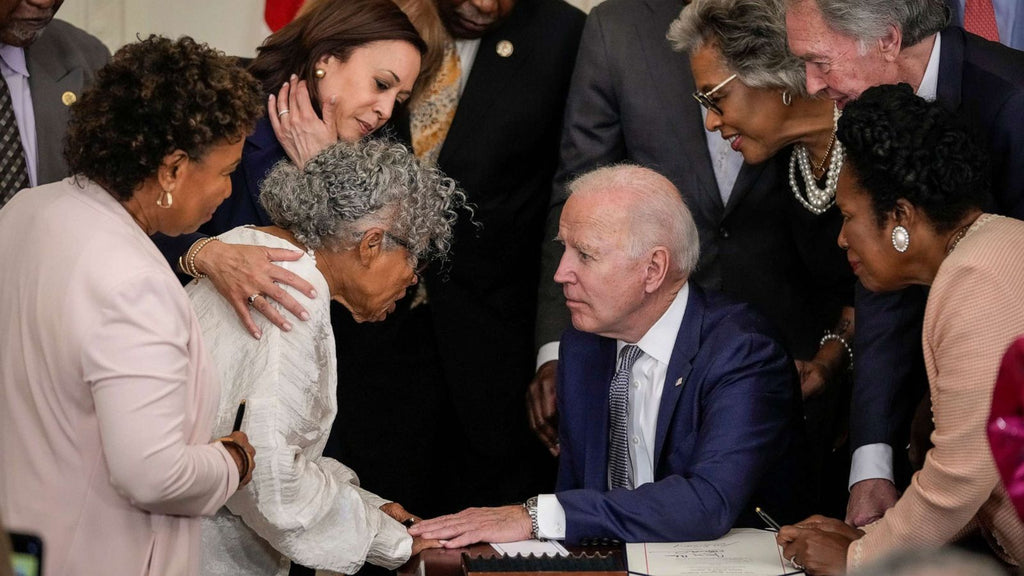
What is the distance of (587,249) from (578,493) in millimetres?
663

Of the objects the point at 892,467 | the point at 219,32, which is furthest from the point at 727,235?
the point at 219,32

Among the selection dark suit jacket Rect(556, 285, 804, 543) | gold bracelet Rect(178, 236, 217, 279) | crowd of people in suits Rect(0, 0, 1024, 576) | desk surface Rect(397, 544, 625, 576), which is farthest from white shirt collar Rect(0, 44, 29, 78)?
desk surface Rect(397, 544, 625, 576)

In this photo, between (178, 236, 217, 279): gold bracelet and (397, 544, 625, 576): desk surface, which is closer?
(397, 544, 625, 576): desk surface

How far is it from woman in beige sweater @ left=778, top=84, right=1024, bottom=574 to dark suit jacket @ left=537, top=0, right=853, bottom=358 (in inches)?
38.5

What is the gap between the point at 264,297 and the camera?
9.61 ft

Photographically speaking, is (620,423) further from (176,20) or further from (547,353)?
(176,20)

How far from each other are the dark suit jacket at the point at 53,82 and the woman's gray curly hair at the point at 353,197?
1034mm

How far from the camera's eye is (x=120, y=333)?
240cm

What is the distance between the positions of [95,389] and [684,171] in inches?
86.9

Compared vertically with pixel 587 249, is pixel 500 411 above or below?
Answer: below

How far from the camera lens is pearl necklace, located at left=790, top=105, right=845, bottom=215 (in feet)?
12.5

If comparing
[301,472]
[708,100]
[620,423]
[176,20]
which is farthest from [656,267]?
[176,20]

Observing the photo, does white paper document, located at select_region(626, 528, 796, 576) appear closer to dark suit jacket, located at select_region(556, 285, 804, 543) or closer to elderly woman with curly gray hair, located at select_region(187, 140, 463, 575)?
dark suit jacket, located at select_region(556, 285, 804, 543)

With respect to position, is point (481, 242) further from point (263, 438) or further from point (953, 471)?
point (953, 471)
